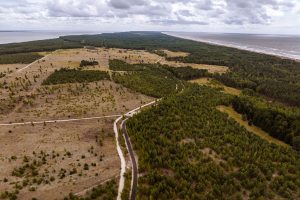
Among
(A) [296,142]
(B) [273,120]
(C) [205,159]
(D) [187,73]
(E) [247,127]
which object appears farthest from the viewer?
(D) [187,73]

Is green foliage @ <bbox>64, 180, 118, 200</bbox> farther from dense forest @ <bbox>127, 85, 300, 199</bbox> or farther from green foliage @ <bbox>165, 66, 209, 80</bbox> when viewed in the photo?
green foliage @ <bbox>165, 66, 209, 80</bbox>

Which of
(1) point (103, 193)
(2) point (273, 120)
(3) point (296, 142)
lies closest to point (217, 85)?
(2) point (273, 120)

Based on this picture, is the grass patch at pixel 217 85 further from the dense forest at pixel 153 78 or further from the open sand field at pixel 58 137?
the open sand field at pixel 58 137

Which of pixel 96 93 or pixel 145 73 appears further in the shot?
pixel 145 73

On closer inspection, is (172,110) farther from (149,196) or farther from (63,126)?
(149,196)

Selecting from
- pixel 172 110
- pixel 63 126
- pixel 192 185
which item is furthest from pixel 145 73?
pixel 192 185

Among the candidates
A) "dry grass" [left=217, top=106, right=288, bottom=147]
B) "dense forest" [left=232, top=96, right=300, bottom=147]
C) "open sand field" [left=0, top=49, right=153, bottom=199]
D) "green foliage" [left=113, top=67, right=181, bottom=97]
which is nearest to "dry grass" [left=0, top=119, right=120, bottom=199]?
"open sand field" [left=0, top=49, right=153, bottom=199]

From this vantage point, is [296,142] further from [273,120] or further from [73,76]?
[73,76]
